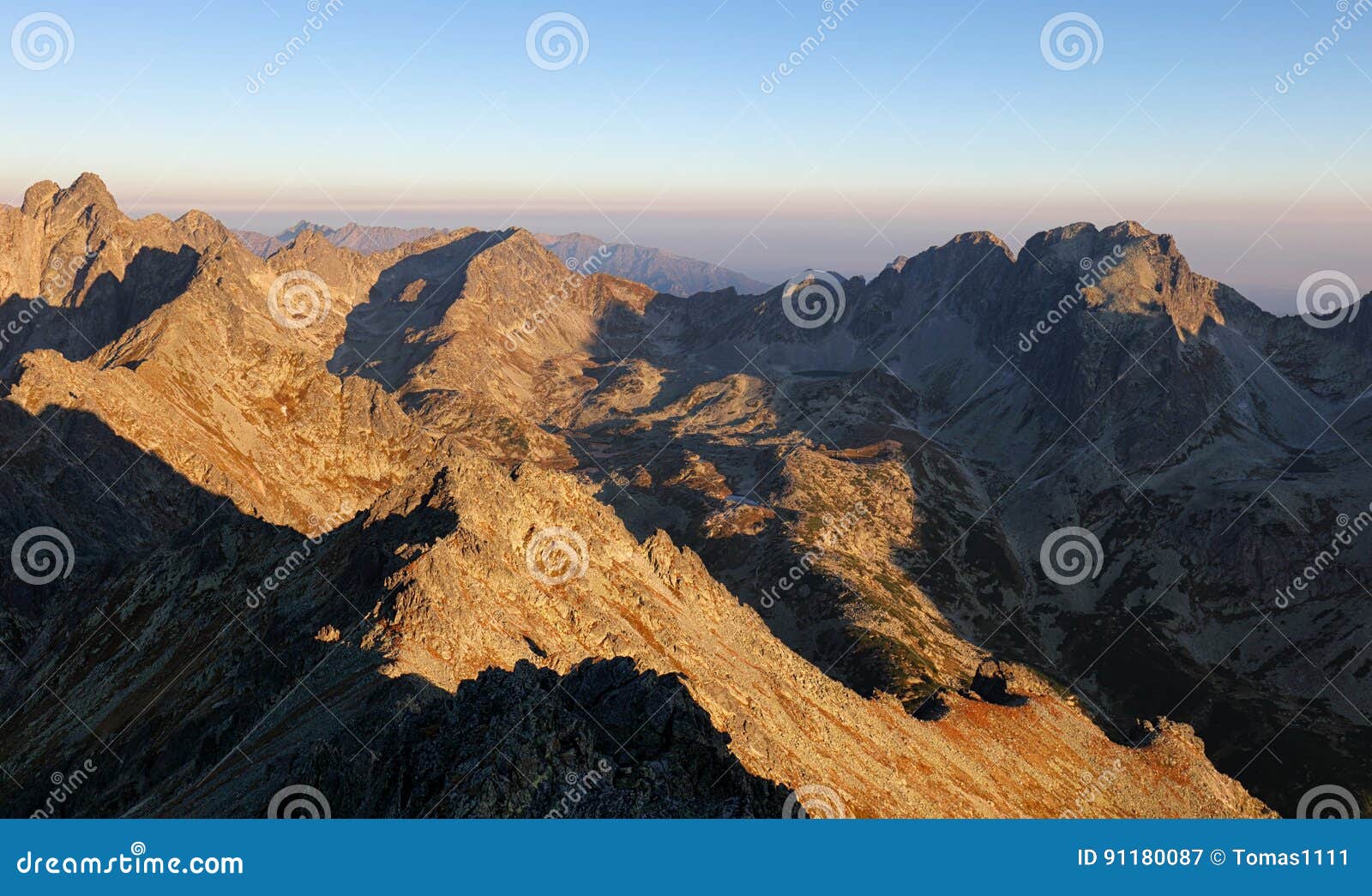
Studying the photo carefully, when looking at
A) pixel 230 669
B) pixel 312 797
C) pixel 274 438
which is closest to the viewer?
pixel 312 797

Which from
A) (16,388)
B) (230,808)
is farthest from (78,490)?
(230,808)

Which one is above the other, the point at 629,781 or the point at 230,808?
the point at 629,781

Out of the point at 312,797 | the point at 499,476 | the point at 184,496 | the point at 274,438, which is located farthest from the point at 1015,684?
the point at 274,438

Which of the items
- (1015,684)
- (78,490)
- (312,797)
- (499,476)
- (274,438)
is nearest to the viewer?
(312,797)

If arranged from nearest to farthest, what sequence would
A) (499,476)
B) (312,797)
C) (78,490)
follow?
1. (312,797)
2. (499,476)
3. (78,490)

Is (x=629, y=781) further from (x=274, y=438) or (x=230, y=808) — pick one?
(x=274, y=438)

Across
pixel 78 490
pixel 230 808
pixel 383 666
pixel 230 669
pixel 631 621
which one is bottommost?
pixel 78 490

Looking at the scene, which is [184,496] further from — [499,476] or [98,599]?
[499,476]

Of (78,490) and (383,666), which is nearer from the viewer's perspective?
(383,666)

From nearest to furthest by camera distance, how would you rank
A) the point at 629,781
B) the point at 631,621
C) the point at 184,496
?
the point at 629,781 → the point at 631,621 → the point at 184,496
